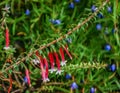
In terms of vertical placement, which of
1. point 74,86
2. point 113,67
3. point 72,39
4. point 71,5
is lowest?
point 74,86

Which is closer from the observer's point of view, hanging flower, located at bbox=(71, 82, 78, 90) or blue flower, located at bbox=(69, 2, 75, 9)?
hanging flower, located at bbox=(71, 82, 78, 90)

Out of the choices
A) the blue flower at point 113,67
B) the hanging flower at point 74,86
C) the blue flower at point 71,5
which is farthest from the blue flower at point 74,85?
the blue flower at point 71,5

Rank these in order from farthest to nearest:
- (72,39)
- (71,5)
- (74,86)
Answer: (71,5) → (72,39) → (74,86)

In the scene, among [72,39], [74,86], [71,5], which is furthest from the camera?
[71,5]

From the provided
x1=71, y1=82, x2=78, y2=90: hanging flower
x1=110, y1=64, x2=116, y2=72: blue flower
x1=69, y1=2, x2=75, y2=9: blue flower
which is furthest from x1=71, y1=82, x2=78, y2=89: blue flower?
x1=69, y1=2, x2=75, y2=9: blue flower

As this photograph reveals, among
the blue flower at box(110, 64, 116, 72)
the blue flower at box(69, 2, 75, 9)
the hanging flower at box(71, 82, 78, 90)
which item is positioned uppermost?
the blue flower at box(69, 2, 75, 9)

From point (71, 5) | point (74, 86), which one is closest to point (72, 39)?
point (71, 5)

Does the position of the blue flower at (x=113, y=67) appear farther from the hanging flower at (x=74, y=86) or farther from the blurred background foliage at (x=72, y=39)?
the hanging flower at (x=74, y=86)

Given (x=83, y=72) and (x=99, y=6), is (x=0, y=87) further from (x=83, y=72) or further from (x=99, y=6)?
(x=99, y=6)

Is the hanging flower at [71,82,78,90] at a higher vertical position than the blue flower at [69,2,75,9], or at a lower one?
lower

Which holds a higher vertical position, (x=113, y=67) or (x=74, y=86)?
(x=113, y=67)

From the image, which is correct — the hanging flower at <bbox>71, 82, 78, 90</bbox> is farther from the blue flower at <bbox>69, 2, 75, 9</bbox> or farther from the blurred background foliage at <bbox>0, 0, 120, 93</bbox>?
the blue flower at <bbox>69, 2, 75, 9</bbox>

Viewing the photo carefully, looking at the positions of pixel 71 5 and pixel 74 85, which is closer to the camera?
pixel 74 85

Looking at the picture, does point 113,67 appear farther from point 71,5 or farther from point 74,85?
point 71,5
